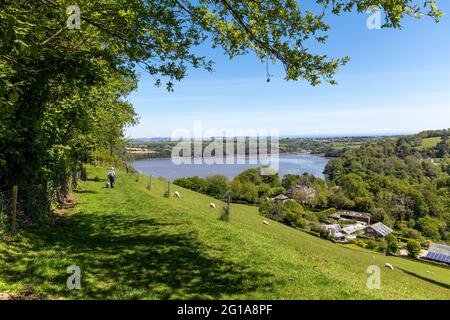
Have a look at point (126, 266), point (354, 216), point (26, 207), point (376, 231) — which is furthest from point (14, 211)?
point (354, 216)

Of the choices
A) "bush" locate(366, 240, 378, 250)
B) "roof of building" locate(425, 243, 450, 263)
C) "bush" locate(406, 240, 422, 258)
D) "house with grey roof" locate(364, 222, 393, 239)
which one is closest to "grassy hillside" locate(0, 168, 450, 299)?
"roof of building" locate(425, 243, 450, 263)

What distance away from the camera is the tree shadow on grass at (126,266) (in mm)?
6973

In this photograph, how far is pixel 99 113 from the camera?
18844 millimetres

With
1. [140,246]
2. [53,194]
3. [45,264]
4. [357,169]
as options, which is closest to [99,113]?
[53,194]

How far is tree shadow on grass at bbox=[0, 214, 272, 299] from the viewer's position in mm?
6973

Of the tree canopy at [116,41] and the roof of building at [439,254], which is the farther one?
the roof of building at [439,254]

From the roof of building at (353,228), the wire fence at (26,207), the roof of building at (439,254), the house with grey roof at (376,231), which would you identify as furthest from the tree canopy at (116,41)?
the house with grey roof at (376,231)

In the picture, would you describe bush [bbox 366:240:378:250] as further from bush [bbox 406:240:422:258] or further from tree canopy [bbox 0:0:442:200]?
tree canopy [bbox 0:0:442:200]

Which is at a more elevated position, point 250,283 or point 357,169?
point 250,283

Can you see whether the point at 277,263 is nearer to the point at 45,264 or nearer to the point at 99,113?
the point at 45,264

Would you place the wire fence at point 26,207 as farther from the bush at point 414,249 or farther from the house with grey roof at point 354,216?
the house with grey roof at point 354,216

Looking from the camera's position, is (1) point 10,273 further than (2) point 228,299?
Yes
